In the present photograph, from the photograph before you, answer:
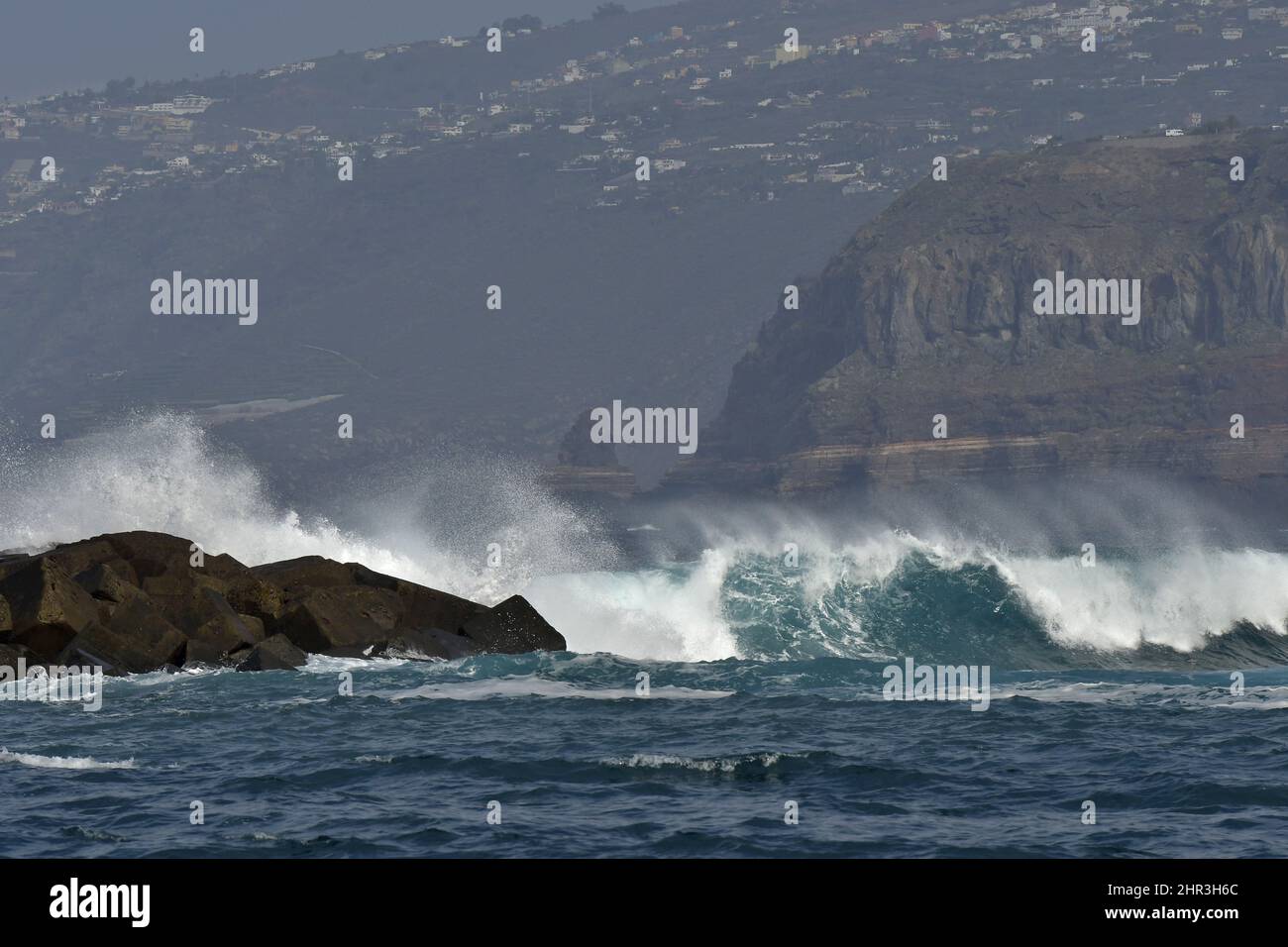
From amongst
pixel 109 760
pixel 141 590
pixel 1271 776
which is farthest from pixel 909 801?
pixel 141 590

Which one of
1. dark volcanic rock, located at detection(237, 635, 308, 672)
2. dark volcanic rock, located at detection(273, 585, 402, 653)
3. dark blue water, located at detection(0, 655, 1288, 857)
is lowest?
dark blue water, located at detection(0, 655, 1288, 857)

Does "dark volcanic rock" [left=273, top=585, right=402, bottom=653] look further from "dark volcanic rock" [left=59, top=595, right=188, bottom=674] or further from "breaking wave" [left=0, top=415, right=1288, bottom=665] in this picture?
"breaking wave" [left=0, top=415, right=1288, bottom=665]

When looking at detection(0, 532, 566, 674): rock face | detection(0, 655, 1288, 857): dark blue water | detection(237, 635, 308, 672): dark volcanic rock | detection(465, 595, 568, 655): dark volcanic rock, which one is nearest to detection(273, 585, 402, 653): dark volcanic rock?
detection(0, 532, 566, 674): rock face

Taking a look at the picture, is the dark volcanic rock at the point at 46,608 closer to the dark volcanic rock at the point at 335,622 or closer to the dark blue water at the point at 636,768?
the dark blue water at the point at 636,768

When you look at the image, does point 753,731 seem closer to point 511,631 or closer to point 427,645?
point 427,645
